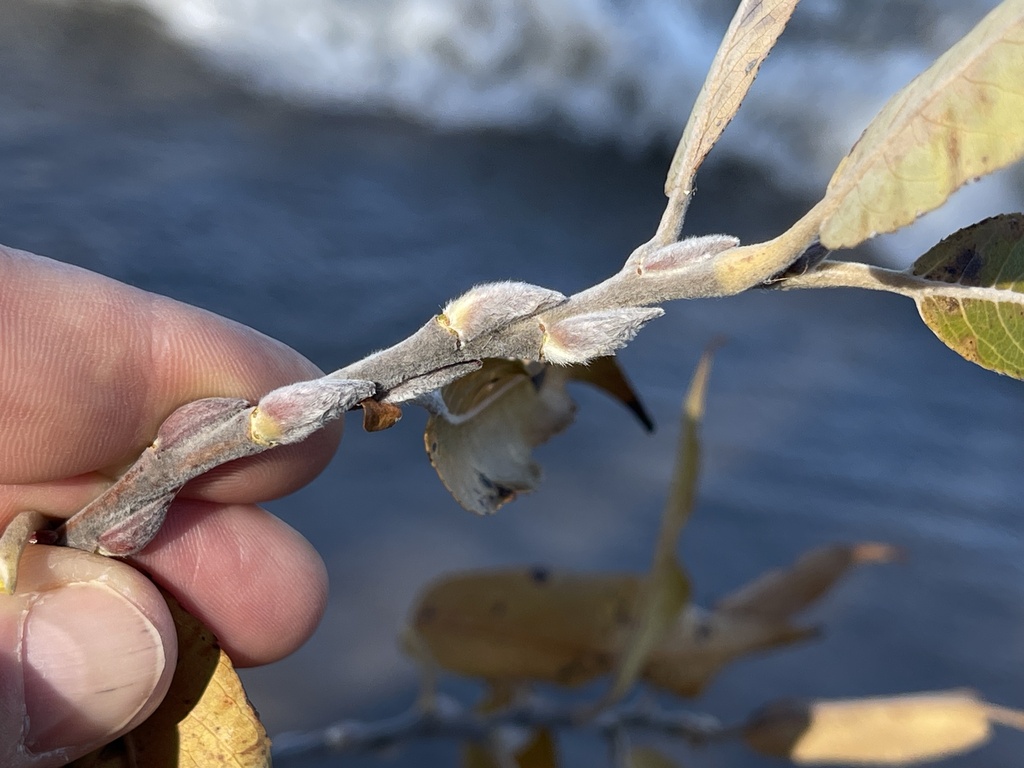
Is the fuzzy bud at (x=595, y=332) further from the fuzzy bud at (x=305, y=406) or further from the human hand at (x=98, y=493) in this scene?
the human hand at (x=98, y=493)

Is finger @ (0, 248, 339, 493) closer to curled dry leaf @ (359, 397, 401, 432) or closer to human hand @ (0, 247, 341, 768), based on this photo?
human hand @ (0, 247, 341, 768)

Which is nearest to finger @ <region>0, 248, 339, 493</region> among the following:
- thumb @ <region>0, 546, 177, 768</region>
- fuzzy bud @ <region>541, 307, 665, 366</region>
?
thumb @ <region>0, 546, 177, 768</region>

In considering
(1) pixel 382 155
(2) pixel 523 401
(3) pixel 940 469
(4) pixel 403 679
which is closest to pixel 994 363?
(2) pixel 523 401

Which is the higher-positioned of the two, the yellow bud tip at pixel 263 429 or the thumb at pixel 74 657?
the yellow bud tip at pixel 263 429

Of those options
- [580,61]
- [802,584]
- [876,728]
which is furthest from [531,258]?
[876,728]

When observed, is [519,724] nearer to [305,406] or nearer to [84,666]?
[84,666]

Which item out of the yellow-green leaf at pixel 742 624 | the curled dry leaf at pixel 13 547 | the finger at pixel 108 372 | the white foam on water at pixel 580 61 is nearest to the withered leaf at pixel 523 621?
the yellow-green leaf at pixel 742 624
